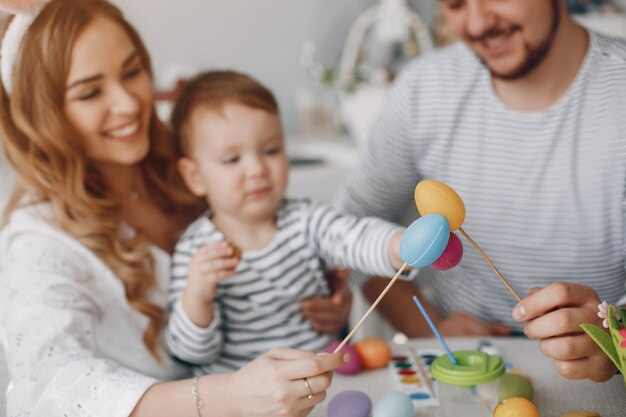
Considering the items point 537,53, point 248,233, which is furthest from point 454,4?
point 248,233

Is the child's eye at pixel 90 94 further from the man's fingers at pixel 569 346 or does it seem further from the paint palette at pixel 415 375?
the man's fingers at pixel 569 346

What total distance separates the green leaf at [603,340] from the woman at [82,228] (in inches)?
19.7

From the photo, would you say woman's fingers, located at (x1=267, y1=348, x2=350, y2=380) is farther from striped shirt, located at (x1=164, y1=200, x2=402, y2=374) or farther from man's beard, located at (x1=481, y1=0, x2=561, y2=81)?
man's beard, located at (x1=481, y1=0, x2=561, y2=81)

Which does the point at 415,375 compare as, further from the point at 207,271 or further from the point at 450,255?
the point at 207,271

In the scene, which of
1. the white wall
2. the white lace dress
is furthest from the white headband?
the white wall

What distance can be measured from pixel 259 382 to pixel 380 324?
1.54 metres

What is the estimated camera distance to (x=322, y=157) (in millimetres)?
2555

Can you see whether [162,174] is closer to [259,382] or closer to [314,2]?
[259,382]

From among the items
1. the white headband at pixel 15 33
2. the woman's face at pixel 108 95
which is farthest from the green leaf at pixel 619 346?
the white headband at pixel 15 33

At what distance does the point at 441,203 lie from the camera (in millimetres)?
872

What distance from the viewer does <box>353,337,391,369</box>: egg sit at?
3.67 feet

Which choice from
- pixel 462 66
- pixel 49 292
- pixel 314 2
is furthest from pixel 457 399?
pixel 314 2

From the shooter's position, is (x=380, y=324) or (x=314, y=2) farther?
(x=314, y=2)

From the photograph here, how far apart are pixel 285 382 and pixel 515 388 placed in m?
0.34
